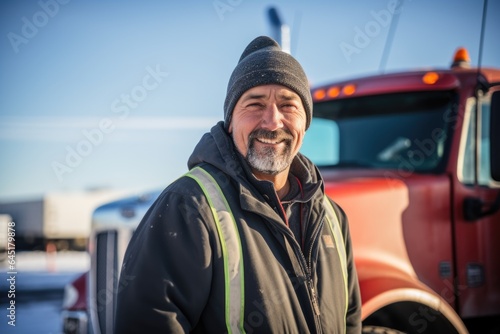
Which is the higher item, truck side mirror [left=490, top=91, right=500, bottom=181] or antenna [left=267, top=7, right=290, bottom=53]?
antenna [left=267, top=7, right=290, bottom=53]

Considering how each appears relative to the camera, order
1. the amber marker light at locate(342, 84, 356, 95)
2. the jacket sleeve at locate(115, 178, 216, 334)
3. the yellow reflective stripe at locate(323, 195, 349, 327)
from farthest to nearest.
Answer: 1. the amber marker light at locate(342, 84, 356, 95)
2. the yellow reflective stripe at locate(323, 195, 349, 327)
3. the jacket sleeve at locate(115, 178, 216, 334)

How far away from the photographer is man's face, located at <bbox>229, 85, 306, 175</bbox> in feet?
7.29

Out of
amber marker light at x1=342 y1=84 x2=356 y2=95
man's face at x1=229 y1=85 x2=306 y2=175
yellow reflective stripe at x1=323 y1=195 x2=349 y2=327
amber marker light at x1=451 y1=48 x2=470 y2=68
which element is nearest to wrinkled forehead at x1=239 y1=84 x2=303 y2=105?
man's face at x1=229 y1=85 x2=306 y2=175

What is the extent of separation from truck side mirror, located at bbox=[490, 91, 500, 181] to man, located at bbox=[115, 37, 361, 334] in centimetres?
104

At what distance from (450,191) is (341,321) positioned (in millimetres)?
1554

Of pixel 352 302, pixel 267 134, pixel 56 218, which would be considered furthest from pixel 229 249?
pixel 56 218

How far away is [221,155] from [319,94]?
218 cm

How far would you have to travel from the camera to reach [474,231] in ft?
10.9

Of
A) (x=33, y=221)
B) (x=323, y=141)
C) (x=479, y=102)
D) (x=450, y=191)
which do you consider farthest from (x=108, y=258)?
(x=33, y=221)

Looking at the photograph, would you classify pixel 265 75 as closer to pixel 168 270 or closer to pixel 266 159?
pixel 266 159

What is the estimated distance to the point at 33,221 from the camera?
25.8 metres

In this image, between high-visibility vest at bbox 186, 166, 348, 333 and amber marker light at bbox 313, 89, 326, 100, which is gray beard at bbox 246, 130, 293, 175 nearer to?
high-visibility vest at bbox 186, 166, 348, 333

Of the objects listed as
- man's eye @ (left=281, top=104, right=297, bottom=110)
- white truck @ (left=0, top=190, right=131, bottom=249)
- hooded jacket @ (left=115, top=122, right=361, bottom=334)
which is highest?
man's eye @ (left=281, top=104, right=297, bottom=110)

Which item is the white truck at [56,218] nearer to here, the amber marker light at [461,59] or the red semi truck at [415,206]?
the red semi truck at [415,206]
